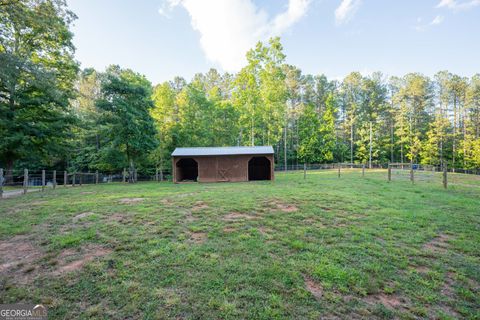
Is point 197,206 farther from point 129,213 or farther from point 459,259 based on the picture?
point 459,259

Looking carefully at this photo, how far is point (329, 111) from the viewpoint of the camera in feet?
111

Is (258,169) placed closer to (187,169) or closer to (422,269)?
(187,169)

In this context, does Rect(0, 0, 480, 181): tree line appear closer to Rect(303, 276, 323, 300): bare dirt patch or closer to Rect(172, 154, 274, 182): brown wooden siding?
Rect(172, 154, 274, 182): brown wooden siding

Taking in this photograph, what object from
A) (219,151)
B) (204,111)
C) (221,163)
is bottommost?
(221,163)

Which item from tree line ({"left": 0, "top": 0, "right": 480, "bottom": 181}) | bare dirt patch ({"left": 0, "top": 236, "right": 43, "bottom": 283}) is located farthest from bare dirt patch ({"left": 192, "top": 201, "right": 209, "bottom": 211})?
tree line ({"left": 0, "top": 0, "right": 480, "bottom": 181})

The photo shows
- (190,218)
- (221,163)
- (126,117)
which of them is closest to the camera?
(190,218)

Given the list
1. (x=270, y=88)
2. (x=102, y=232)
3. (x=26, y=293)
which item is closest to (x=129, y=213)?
(x=102, y=232)

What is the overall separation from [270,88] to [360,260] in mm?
22237

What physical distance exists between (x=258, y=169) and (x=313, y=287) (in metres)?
15.7

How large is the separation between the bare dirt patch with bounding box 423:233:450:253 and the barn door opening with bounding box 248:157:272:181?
46.2 ft

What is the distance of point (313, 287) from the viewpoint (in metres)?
2.47

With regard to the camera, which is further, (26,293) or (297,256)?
(297,256)

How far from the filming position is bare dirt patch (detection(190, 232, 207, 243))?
146 inches

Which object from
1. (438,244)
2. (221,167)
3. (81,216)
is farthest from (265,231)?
(221,167)
